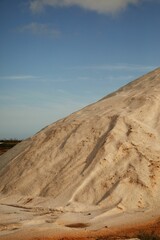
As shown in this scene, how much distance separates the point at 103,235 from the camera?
7.09m

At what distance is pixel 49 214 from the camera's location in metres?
8.45

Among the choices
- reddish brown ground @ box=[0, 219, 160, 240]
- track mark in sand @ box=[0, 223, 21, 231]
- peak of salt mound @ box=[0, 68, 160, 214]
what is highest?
peak of salt mound @ box=[0, 68, 160, 214]

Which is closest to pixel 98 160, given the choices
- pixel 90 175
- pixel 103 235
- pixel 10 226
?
pixel 90 175

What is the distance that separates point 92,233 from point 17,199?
131 inches

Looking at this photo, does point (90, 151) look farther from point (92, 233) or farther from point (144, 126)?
→ point (92, 233)

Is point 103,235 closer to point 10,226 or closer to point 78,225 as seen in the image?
point 78,225

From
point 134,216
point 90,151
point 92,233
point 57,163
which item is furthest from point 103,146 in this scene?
point 92,233

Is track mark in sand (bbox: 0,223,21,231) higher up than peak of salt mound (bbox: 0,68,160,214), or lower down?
lower down

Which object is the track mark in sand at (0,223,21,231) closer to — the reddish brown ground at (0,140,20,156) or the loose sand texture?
the loose sand texture

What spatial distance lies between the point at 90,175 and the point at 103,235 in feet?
8.72

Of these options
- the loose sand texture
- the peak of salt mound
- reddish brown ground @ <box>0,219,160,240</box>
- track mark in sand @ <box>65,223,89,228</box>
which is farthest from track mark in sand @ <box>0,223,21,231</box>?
the peak of salt mound

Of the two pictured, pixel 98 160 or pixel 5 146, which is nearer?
pixel 98 160

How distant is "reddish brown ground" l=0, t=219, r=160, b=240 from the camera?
6.85 m

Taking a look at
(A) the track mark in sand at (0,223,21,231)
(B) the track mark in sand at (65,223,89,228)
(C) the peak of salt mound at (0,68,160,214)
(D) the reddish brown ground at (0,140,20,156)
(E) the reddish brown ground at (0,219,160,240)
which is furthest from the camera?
(D) the reddish brown ground at (0,140,20,156)
